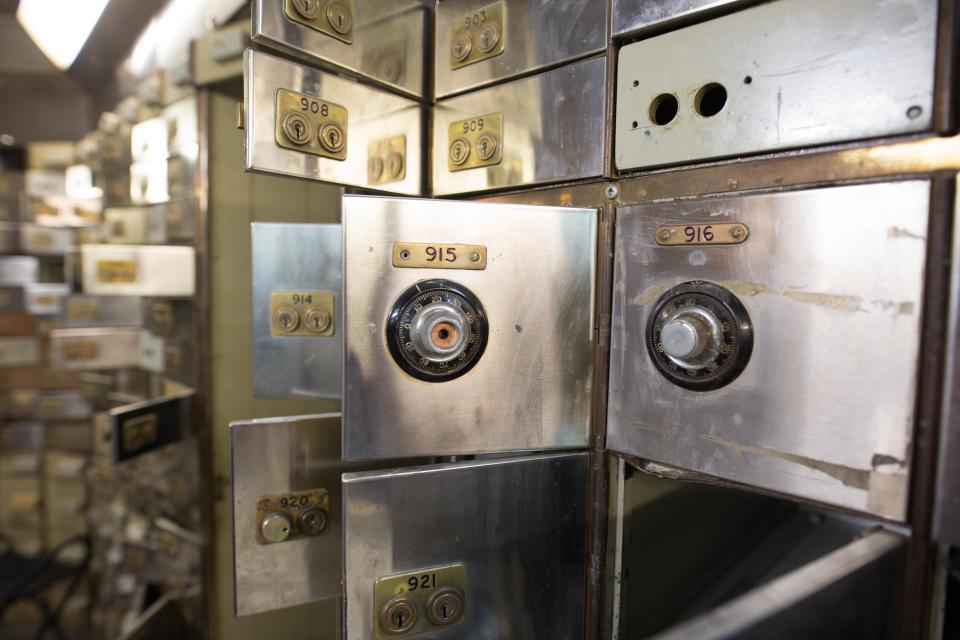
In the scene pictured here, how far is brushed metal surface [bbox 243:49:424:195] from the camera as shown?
0.95 meters

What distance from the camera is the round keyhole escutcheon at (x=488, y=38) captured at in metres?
1.15

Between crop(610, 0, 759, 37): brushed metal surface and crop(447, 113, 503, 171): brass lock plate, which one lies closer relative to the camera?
crop(610, 0, 759, 37): brushed metal surface

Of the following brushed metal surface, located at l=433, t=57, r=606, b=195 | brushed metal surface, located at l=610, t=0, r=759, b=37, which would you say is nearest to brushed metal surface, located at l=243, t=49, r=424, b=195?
brushed metal surface, located at l=433, t=57, r=606, b=195

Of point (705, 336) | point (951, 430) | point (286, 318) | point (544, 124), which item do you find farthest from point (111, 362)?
point (951, 430)

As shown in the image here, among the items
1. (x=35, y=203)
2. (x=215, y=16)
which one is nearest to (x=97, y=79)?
(x=35, y=203)

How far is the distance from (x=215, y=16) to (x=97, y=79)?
71.0 inches

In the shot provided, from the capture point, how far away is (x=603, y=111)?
1.03m

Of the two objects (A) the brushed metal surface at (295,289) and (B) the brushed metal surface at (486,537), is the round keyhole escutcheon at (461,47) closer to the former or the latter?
(A) the brushed metal surface at (295,289)

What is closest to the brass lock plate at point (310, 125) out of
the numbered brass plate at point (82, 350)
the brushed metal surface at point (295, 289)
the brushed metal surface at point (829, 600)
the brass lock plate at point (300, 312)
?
the brushed metal surface at point (295, 289)

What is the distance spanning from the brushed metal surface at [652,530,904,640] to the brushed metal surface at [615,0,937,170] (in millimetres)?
661

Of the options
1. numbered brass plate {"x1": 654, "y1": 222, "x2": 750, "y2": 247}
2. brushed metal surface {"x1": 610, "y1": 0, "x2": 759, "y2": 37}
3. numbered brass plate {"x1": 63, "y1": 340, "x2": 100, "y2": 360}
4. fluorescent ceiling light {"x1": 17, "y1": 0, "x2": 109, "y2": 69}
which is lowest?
numbered brass plate {"x1": 63, "y1": 340, "x2": 100, "y2": 360}

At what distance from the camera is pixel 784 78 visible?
0.82 meters

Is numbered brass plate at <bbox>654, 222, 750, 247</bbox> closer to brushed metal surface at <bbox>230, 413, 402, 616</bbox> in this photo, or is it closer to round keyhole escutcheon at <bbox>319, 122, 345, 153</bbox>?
round keyhole escutcheon at <bbox>319, 122, 345, 153</bbox>

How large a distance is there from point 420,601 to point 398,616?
5 centimetres
